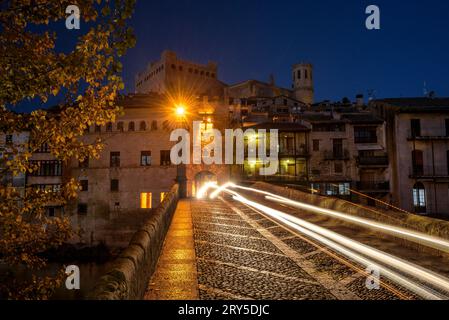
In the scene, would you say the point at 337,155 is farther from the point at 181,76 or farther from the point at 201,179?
the point at 181,76

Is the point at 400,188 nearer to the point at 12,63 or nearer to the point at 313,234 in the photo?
the point at 313,234

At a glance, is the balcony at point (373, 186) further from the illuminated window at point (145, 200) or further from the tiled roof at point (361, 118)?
the illuminated window at point (145, 200)

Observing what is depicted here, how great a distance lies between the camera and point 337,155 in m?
46.8

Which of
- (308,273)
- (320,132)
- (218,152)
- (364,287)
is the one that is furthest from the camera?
(320,132)

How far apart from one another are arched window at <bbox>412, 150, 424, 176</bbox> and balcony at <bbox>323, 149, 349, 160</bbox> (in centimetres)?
792

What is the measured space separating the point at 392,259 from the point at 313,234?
3734 millimetres

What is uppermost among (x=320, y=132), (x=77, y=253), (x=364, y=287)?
(x=320, y=132)

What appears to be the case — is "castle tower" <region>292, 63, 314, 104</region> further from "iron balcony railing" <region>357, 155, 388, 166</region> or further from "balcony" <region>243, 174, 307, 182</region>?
"balcony" <region>243, 174, 307, 182</region>

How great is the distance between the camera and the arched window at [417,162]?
4195 centimetres

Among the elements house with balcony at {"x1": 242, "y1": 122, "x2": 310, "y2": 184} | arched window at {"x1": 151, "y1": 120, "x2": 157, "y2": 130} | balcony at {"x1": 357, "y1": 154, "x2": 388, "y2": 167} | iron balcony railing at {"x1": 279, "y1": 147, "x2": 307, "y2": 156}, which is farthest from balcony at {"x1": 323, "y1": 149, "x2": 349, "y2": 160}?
arched window at {"x1": 151, "y1": 120, "x2": 157, "y2": 130}

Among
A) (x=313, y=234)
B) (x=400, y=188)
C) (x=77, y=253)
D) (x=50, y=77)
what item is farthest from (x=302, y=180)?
(x=50, y=77)

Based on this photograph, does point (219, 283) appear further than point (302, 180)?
No

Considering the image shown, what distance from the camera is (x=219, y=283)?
655cm

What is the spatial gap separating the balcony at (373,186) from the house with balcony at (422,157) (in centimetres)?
130
